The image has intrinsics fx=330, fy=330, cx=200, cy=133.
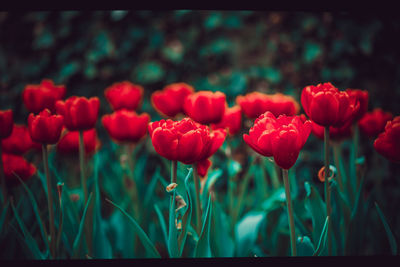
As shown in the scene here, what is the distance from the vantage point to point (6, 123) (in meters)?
0.86

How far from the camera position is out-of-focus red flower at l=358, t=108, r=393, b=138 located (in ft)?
2.87

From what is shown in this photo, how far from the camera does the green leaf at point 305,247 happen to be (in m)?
0.72

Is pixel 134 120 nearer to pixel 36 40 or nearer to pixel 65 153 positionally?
pixel 65 153

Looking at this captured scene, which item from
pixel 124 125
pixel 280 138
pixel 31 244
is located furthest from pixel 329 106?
pixel 31 244

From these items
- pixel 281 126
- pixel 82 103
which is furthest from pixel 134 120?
pixel 281 126

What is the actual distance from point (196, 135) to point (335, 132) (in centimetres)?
43

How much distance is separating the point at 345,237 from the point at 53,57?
132 centimetres

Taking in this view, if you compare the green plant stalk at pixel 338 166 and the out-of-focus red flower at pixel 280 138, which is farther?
the green plant stalk at pixel 338 166

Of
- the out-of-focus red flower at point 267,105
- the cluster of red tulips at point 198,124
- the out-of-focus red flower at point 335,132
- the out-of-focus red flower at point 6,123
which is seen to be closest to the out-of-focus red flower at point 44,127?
the cluster of red tulips at point 198,124

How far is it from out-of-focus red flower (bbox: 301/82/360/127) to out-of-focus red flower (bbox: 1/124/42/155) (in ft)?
2.43

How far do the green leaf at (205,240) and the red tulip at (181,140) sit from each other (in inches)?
4.7

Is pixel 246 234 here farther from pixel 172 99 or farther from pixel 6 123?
pixel 6 123

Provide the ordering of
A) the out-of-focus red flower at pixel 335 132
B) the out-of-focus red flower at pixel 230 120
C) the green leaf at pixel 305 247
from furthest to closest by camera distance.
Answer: the out-of-focus red flower at pixel 230 120 → the out-of-focus red flower at pixel 335 132 → the green leaf at pixel 305 247

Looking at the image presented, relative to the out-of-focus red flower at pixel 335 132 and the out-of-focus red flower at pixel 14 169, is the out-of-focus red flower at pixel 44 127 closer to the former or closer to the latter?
the out-of-focus red flower at pixel 14 169
